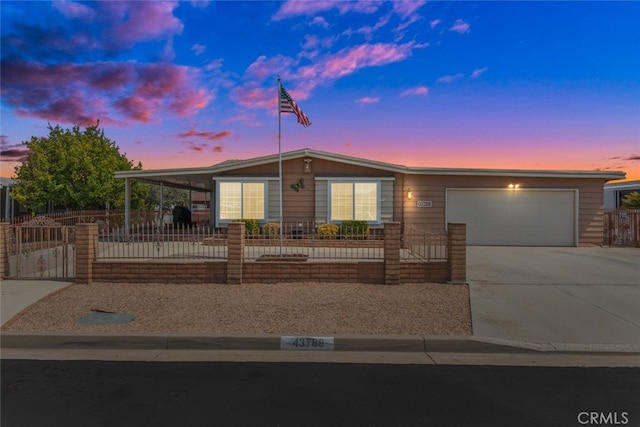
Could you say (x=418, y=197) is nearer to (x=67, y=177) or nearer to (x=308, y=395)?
(x=308, y=395)

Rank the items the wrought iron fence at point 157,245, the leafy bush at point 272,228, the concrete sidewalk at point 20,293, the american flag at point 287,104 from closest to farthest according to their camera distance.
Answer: the concrete sidewalk at point 20,293 → the wrought iron fence at point 157,245 → the american flag at point 287,104 → the leafy bush at point 272,228

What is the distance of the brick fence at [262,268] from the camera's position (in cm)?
842

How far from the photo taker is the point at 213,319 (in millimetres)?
6434

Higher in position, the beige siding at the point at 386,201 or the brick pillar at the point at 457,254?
the beige siding at the point at 386,201

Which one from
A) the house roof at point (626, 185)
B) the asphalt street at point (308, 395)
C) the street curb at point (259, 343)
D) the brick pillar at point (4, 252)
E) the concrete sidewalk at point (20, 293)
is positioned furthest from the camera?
the house roof at point (626, 185)

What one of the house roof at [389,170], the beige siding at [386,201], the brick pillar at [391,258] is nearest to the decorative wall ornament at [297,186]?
the house roof at [389,170]

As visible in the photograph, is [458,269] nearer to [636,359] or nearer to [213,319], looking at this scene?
[636,359]

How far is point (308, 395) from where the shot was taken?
4.12 metres

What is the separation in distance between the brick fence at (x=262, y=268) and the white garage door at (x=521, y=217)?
8.44 metres

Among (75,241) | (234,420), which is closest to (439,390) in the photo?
(234,420)

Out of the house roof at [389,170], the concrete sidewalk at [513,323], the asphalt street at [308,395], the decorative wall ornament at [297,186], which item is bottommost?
the asphalt street at [308,395]

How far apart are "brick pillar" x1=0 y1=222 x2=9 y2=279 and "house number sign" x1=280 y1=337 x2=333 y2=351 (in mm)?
6816

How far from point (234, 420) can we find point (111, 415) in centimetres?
109

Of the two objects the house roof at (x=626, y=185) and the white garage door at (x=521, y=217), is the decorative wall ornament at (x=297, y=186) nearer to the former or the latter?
the white garage door at (x=521, y=217)
